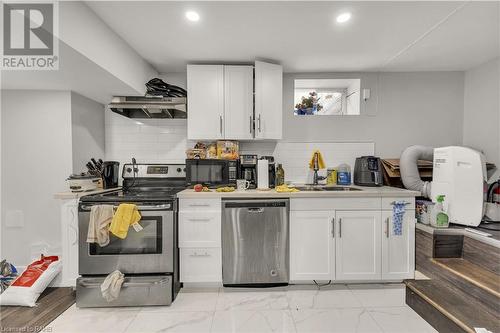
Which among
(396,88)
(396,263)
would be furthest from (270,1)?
(396,263)

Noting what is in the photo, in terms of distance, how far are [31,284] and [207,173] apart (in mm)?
1724

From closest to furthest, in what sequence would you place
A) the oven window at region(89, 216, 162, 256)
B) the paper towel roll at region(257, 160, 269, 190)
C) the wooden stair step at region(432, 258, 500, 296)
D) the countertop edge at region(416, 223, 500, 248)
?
the wooden stair step at region(432, 258, 500, 296), the countertop edge at region(416, 223, 500, 248), the oven window at region(89, 216, 162, 256), the paper towel roll at region(257, 160, 269, 190)

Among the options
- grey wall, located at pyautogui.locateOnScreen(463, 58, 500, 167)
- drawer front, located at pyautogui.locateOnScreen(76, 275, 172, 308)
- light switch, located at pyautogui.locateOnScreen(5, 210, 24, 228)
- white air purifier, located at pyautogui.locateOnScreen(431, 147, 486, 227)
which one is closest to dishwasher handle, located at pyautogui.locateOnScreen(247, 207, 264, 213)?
drawer front, located at pyautogui.locateOnScreen(76, 275, 172, 308)

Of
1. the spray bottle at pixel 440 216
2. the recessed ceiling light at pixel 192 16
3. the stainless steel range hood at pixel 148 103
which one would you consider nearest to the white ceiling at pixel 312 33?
the recessed ceiling light at pixel 192 16

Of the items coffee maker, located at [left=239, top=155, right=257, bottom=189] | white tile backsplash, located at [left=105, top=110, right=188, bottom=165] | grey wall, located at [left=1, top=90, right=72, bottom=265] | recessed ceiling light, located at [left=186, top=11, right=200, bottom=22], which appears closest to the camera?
recessed ceiling light, located at [left=186, top=11, right=200, bottom=22]

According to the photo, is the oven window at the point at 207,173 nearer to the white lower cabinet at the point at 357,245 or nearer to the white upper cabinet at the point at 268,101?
the white upper cabinet at the point at 268,101

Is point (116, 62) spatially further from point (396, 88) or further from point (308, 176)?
point (396, 88)

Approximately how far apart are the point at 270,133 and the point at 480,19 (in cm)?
188

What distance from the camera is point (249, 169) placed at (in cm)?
257

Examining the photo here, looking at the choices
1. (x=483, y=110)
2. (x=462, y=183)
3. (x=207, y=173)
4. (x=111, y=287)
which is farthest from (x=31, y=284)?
(x=483, y=110)

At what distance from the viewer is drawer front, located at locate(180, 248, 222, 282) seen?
216 cm

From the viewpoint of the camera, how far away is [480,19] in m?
1.84

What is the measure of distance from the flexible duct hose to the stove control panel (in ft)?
8.00

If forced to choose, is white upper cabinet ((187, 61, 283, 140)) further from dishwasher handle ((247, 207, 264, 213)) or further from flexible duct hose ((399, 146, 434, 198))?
flexible duct hose ((399, 146, 434, 198))
